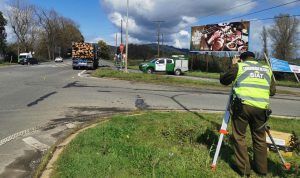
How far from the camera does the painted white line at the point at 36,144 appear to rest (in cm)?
776

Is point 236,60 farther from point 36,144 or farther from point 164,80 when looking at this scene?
point 164,80

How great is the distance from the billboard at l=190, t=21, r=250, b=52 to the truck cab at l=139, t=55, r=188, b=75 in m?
8.64

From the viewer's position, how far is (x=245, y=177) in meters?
6.01

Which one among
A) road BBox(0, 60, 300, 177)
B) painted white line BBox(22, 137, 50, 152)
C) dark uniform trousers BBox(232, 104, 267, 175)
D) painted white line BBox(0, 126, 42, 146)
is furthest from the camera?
painted white line BBox(0, 126, 42, 146)

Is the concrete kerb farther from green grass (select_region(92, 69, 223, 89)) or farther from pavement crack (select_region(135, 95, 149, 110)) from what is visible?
green grass (select_region(92, 69, 223, 89))

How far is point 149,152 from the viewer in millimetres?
6609

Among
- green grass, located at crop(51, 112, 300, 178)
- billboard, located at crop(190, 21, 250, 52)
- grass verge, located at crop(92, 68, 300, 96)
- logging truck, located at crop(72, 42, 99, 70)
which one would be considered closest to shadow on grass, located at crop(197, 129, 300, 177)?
green grass, located at crop(51, 112, 300, 178)

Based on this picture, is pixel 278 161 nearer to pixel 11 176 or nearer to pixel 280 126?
pixel 280 126

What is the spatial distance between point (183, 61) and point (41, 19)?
300 feet

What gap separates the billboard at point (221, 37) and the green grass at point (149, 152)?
44.3 m

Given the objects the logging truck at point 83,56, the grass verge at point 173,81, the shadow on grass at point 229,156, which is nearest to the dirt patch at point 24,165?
the shadow on grass at point 229,156

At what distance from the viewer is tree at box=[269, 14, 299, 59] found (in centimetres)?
7188

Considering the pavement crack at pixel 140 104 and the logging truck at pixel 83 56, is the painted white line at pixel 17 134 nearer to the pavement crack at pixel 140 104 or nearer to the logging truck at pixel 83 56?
the pavement crack at pixel 140 104

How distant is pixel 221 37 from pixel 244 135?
49.9 metres
